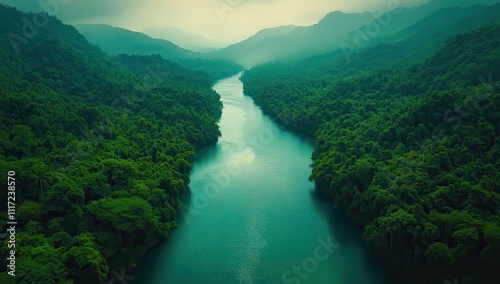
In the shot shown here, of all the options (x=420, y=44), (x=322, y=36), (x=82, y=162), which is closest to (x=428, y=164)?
(x=82, y=162)

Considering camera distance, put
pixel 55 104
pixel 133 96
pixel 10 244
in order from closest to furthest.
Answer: pixel 10 244 → pixel 55 104 → pixel 133 96

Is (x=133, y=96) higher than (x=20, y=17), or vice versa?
(x=20, y=17)

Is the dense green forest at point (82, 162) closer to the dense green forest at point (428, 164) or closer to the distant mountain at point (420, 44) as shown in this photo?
the dense green forest at point (428, 164)

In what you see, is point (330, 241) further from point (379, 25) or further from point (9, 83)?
point (379, 25)

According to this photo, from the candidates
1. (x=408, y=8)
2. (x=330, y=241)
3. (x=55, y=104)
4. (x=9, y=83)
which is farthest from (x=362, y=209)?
(x=408, y=8)

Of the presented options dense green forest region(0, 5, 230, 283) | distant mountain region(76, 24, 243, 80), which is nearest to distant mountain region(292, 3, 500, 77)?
dense green forest region(0, 5, 230, 283)

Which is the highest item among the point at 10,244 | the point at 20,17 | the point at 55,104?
the point at 20,17

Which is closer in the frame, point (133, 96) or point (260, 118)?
point (133, 96)
